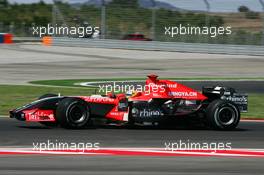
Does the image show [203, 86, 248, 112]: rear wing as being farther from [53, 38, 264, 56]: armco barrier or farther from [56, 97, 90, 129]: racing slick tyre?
[53, 38, 264, 56]: armco barrier

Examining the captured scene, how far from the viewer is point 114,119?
1170 centimetres

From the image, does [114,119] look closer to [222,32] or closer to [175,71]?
[175,71]

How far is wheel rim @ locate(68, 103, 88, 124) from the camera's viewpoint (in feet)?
37.0

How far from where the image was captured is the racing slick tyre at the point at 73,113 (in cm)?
1123

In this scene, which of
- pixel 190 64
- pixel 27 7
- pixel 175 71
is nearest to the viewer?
pixel 175 71

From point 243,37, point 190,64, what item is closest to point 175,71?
point 190,64

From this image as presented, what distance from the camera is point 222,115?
11.8 meters

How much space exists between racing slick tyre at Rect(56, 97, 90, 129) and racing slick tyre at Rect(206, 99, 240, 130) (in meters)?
1.91

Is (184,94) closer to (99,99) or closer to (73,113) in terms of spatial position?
(99,99)

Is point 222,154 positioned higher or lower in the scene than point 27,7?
lower

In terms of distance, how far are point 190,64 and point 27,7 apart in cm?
5356

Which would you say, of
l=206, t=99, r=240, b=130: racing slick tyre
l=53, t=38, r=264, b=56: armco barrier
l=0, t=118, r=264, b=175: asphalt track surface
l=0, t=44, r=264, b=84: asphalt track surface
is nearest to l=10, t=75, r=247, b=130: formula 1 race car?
l=206, t=99, r=240, b=130: racing slick tyre

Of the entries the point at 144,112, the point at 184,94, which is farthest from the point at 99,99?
the point at 184,94

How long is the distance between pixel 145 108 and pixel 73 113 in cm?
→ 112
